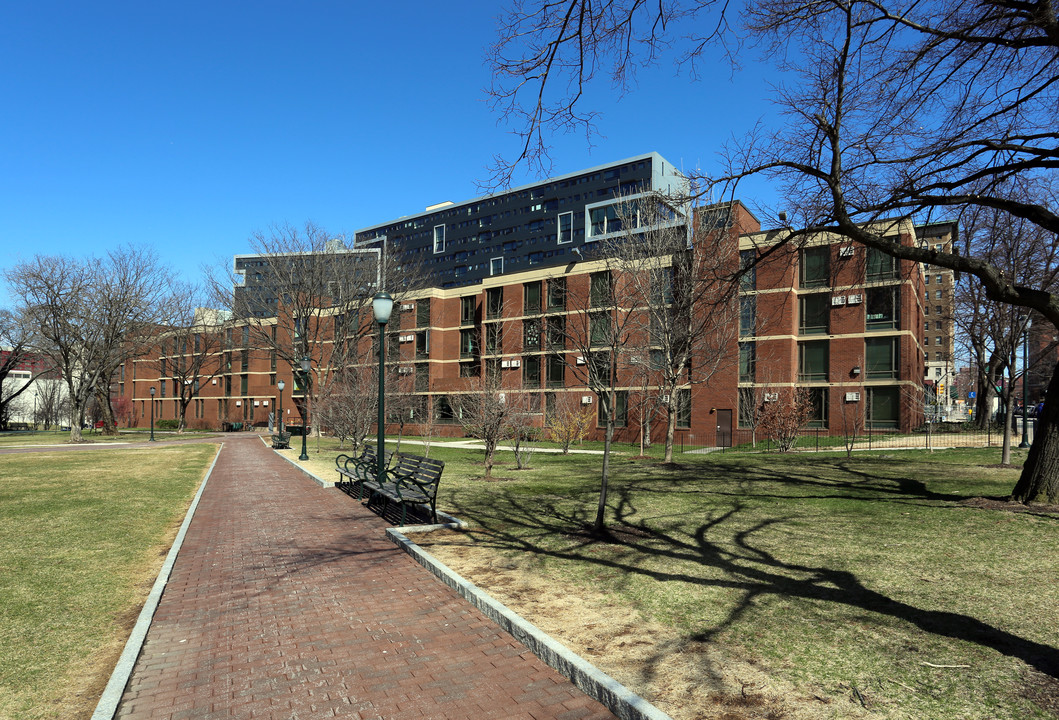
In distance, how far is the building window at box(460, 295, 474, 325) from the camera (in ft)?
168

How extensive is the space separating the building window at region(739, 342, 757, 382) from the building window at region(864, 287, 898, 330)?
243 inches

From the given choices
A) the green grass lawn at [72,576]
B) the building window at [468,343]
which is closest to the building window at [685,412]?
the building window at [468,343]

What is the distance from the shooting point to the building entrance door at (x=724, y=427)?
35.1 m

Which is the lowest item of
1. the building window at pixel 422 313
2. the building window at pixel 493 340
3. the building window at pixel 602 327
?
the building window at pixel 602 327

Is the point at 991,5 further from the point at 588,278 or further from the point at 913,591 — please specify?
the point at 588,278

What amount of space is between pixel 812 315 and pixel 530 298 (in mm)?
19320

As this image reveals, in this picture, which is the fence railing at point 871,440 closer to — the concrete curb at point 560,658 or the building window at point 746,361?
the building window at point 746,361

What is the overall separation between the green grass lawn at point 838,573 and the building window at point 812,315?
2366cm

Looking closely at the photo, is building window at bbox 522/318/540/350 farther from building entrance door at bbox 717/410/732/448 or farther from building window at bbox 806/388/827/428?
building window at bbox 806/388/827/428

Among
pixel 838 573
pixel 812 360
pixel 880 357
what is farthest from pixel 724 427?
pixel 838 573

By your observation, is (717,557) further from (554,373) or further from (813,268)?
(554,373)

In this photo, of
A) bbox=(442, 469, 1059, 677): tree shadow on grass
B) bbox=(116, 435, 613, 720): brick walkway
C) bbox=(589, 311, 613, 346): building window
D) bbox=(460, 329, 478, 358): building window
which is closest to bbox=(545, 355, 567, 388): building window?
bbox=(460, 329, 478, 358): building window

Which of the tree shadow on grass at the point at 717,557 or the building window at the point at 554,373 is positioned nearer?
the tree shadow on grass at the point at 717,557

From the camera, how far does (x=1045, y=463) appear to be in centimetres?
938
